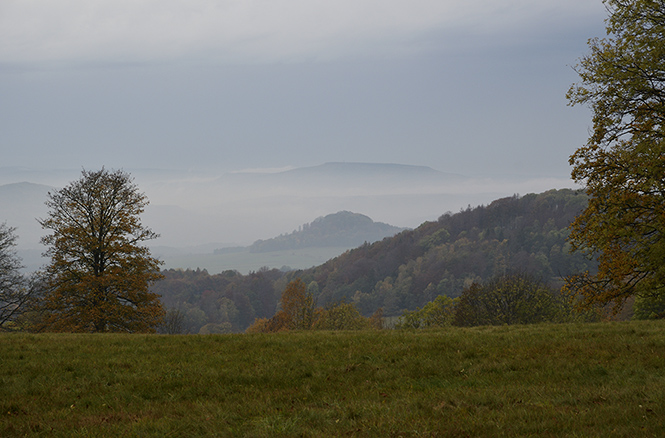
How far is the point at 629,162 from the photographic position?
672 inches

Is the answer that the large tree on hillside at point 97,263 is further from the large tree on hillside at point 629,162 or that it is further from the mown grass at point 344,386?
the large tree on hillside at point 629,162

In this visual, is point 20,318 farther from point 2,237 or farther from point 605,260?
point 605,260

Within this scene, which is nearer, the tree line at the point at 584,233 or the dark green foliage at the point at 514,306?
the tree line at the point at 584,233

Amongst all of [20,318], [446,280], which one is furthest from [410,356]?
[446,280]

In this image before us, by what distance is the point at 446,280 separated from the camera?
182625 mm

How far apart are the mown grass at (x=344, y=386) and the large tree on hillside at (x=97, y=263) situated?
16769mm

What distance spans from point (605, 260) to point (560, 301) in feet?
150

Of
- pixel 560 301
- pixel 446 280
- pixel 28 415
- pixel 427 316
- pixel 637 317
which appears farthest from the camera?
pixel 446 280

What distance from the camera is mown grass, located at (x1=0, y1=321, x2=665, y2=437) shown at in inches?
335

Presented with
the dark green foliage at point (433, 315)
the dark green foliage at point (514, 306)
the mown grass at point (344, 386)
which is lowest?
the dark green foliage at point (433, 315)

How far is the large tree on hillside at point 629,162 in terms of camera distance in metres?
16.3

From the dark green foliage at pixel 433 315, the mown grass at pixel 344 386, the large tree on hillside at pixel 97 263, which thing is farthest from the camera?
the dark green foliage at pixel 433 315

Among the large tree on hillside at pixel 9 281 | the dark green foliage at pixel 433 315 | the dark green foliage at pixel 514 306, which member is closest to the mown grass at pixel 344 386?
the large tree on hillside at pixel 9 281

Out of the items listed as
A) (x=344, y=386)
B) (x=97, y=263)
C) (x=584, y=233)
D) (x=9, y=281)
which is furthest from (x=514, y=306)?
(x=9, y=281)
